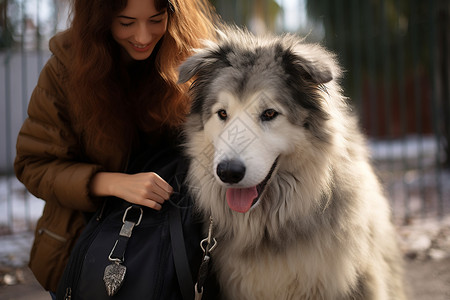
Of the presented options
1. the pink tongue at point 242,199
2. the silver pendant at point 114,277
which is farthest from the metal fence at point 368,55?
the silver pendant at point 114,277

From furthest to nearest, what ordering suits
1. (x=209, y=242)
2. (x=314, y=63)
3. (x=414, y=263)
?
(x=414, y=263) < (x=209, y=242) < (x=314, y=63)

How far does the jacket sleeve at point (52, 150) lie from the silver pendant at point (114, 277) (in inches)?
19.9

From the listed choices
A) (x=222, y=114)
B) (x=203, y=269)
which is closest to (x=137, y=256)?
(x=203, y=269)

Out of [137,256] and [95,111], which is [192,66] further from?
[137,256]

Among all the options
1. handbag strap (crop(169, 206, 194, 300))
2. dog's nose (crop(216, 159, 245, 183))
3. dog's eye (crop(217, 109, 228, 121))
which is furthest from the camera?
dog's eye (crop(217, 109, 228, 121))

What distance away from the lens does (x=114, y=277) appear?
2010 mm

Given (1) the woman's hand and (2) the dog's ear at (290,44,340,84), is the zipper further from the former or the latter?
(2) the dog's ear at (290,44,340,84)

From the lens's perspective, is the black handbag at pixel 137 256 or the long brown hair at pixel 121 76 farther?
the long brown hair at pixel 121 76

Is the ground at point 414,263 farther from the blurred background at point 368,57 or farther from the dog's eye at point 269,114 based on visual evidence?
the dog's eye at point 269,114

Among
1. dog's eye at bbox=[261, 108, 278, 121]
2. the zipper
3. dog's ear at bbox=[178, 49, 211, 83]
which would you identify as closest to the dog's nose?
dog's eye at bbox=[261, 108, 278, 121]

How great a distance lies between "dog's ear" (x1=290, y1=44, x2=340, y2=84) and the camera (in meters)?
2.03

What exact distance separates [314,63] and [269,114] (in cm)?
33

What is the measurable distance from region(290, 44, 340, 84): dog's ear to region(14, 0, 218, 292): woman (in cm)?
76

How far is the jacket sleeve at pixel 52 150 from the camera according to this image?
2414 mm
